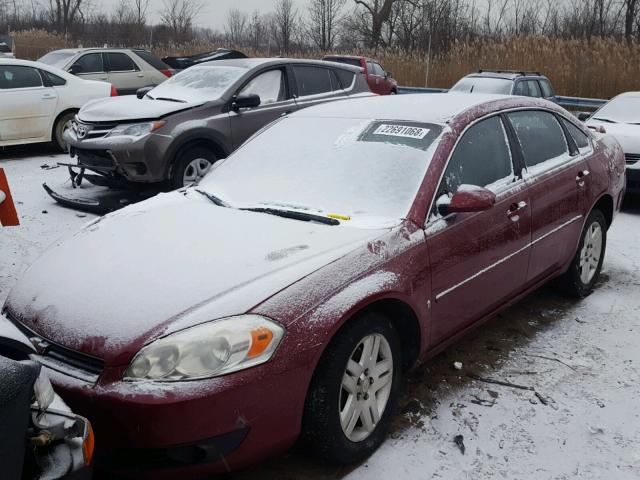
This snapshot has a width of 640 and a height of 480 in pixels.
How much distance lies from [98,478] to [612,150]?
4.33m

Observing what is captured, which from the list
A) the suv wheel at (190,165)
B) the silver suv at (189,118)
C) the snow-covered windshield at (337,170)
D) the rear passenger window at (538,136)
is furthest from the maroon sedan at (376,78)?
the snow-covered windshield at (337,170)

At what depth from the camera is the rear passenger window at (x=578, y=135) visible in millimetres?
4691

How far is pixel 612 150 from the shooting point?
5145mm

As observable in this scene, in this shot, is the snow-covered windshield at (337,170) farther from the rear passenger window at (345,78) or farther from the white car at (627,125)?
the white car at (627,125)

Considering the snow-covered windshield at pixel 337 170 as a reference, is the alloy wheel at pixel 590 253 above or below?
below

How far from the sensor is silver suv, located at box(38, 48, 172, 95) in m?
12.8

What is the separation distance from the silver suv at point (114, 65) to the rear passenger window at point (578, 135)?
10354 millimetres

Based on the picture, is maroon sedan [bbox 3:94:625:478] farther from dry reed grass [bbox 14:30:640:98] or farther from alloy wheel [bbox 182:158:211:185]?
dry reed grass [bbox 14:30:640:98]

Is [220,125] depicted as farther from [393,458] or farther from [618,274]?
[393,458]

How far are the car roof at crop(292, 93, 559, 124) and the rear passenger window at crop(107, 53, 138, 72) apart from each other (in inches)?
399

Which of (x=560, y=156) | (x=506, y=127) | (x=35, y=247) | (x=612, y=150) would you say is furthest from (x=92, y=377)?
(x=612, y=150)

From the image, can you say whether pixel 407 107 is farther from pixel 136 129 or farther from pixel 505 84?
pixel 505 84

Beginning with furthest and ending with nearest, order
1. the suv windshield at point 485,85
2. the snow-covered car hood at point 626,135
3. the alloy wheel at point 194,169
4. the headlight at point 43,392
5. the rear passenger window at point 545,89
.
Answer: the rear passenger window at point 545,89 < the suv windshield at point 485,85 < the snow-covered car hood at point 626,135 < the alloy wheel at point 194,169 < the headlight at point 43,392

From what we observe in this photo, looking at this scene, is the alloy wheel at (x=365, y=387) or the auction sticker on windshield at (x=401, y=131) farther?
the auction sticker on windshield at (x=401, y=131)
